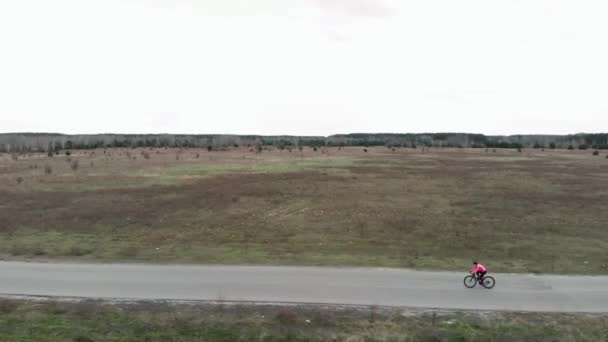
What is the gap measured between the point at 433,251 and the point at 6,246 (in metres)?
17.7

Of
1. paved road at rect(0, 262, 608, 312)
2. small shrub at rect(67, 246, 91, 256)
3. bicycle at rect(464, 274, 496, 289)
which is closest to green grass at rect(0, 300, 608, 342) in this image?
paved road at rect(0, 262, 608, 312)

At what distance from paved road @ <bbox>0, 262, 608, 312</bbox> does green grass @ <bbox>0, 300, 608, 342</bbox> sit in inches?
24.6

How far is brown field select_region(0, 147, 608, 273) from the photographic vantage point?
1612cm

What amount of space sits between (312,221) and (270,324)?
1327cm

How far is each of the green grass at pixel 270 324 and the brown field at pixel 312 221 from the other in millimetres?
4107

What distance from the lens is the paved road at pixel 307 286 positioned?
11453 millimetres

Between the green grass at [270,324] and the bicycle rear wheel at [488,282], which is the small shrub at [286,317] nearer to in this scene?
the green grass at [270,324]

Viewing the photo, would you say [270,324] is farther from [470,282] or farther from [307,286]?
[470,282]

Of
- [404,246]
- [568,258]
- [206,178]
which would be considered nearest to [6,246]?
[404,246]

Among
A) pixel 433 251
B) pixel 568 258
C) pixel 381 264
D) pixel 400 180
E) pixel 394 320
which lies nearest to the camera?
pixel 394 320

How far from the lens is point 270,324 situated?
33.0 ft

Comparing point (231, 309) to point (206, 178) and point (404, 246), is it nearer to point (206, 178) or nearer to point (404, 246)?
point (404, 246)

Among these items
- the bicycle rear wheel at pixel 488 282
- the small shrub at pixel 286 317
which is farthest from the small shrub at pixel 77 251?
the bicycle rear wheel at pixel 488 282

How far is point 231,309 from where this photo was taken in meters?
10.9
